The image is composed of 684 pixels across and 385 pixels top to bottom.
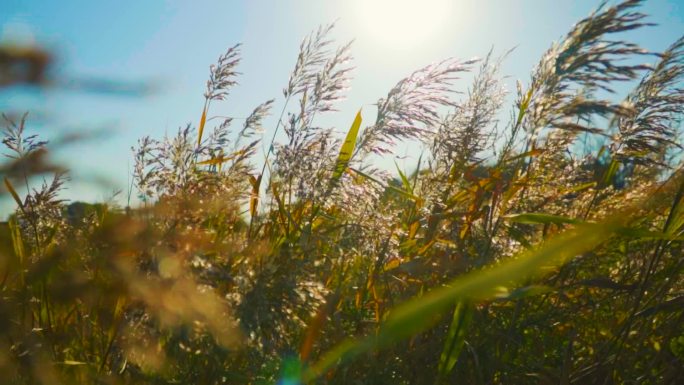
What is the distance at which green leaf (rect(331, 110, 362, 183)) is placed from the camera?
212 centimetres

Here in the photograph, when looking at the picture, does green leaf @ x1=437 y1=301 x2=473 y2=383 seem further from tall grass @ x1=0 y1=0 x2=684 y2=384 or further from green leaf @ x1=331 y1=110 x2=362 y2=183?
green leaf @ x1=331 y1=110 x2=362 y2=183

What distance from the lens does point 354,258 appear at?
2412 millimetres

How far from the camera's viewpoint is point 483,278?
620 millimetres

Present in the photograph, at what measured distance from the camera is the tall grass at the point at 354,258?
1.63m

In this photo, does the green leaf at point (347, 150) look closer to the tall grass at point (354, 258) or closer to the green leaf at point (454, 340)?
the tall grass at point (354, 258)

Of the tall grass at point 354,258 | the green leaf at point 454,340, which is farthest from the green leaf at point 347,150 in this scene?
the green leaf at point 454,340

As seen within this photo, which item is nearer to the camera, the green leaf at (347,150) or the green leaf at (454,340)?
the green leaf at (454,340)

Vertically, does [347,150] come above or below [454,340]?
above

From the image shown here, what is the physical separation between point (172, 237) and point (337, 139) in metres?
0.81

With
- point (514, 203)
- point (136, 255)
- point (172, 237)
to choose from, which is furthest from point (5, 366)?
point (514, 203)

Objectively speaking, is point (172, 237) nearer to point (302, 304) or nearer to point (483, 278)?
point (302, 304)

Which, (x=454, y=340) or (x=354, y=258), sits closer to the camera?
(x=454, y=340)

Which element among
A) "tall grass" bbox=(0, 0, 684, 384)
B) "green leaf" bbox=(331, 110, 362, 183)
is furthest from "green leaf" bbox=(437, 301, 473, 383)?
"green leaf" bbox=(331, 110, 362, 183)

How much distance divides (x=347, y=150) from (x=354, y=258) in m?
0.46
